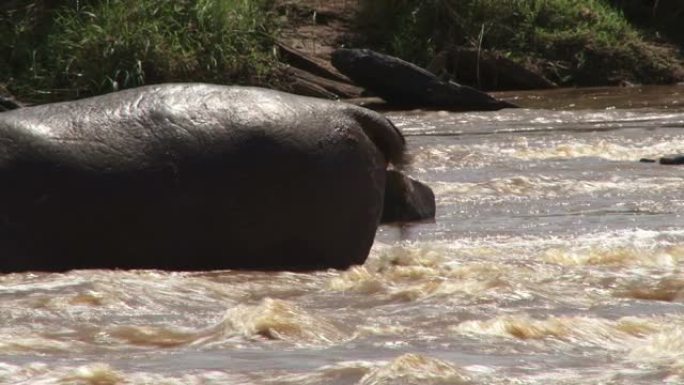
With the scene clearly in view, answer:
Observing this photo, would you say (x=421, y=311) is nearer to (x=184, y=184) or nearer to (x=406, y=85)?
(x=184, y=184)

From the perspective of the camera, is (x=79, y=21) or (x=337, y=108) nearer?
(x=337, y=108)

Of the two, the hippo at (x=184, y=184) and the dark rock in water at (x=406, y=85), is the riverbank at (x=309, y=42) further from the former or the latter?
the hippo at (x=184, y=184)

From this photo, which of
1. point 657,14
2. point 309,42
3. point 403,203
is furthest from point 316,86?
point 403,203

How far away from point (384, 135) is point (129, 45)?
9.15m

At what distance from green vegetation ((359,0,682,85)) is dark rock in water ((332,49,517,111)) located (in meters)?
2.63

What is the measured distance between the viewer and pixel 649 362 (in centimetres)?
450

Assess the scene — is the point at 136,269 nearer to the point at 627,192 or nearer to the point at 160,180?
the point at 160,180

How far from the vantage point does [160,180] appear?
6.61m

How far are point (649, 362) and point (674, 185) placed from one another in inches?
→ 210

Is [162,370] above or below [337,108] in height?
below

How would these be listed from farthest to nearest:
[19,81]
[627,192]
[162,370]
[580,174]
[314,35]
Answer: [314,35] < [19,81] < [580,174] < [627,192] < [162,370]

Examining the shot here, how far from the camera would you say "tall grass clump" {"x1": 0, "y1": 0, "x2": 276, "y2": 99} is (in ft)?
51.5

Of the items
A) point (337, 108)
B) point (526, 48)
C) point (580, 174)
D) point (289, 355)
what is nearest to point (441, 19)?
point (526, 48)

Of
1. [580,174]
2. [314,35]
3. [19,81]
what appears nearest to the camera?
[580,174]
